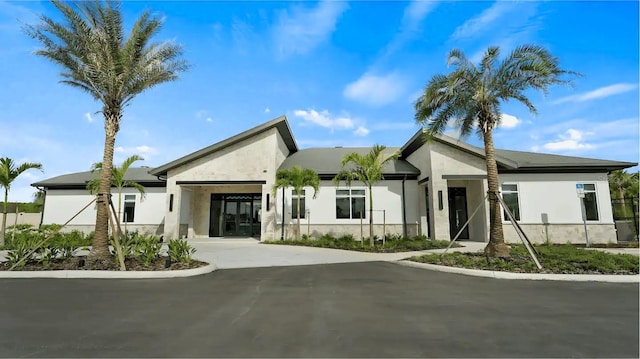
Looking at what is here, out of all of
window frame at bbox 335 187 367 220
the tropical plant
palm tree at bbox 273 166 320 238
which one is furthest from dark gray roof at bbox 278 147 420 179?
the tropical plant

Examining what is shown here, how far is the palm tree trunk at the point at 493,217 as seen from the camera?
1023cm

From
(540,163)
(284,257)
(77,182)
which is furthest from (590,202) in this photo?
(77,182)

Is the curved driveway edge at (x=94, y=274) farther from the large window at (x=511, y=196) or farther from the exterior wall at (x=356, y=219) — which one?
the large window at (x=511, y=196)

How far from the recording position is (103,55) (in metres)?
9.98

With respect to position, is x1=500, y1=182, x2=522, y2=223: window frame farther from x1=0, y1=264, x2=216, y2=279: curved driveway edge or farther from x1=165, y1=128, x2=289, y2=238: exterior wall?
x1=0, y1=264, x2=216, y2=279: curved driveway edge

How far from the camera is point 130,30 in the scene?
33.8ft

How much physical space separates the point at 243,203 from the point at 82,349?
58.0 feet

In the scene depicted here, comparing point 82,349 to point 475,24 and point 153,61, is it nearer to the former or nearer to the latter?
point 153,61

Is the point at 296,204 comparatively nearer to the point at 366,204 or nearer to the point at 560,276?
the point at 366,204

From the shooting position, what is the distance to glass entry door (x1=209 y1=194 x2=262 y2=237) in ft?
68.3

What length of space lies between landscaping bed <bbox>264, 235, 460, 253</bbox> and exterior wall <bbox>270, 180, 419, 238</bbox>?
104 centimetres

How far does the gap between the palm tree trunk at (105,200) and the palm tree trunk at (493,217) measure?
12.1 meters

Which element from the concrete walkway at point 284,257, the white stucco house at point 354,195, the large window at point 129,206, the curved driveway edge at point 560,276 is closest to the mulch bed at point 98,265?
the concrete walkway at point 284,257

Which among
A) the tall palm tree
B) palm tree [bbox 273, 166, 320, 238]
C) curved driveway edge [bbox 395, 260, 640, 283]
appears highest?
the tall palm tree
